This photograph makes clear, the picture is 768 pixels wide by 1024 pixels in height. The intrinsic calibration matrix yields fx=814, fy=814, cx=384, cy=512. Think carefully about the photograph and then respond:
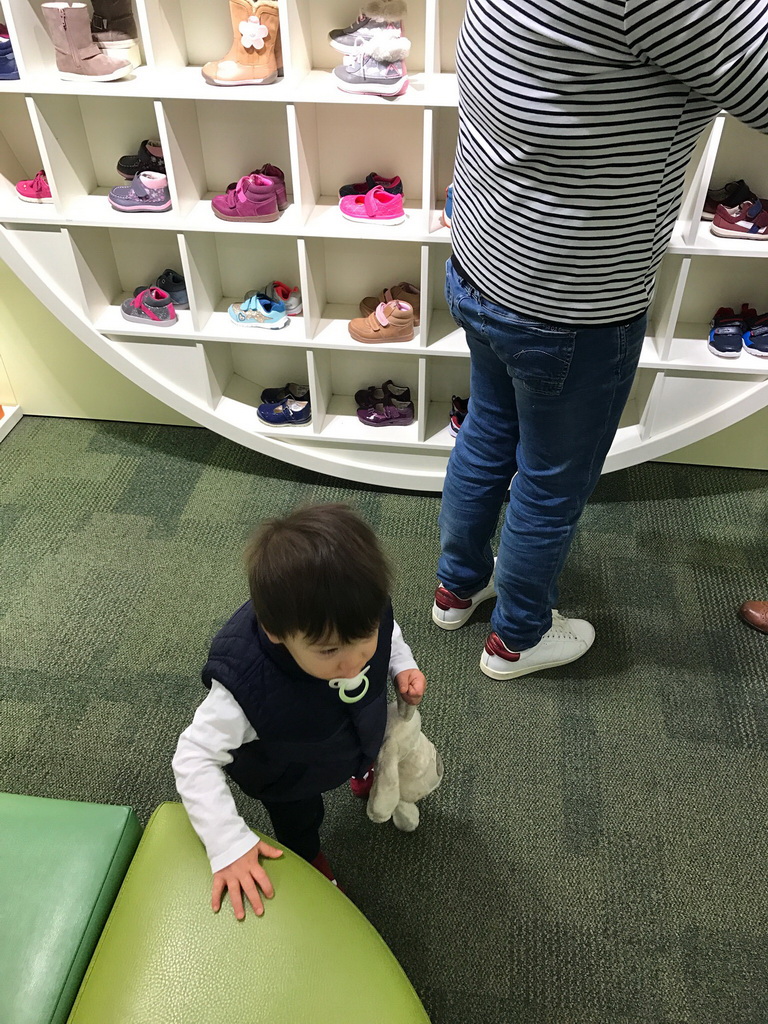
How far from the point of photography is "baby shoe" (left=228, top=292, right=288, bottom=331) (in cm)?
196

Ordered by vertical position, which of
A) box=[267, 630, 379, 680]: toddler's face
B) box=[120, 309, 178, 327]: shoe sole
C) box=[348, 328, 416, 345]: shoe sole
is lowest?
box=[120, 309, 178, 327]: shoe sole

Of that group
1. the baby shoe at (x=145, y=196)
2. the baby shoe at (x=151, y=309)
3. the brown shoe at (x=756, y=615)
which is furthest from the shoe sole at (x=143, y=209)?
the brown shoe at (x=756, y=615)

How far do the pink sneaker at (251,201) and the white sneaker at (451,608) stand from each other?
90cm

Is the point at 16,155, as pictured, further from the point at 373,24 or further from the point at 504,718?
the point at 504,718

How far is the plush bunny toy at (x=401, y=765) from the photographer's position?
3.78ft

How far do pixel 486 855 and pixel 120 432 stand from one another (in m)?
1.58

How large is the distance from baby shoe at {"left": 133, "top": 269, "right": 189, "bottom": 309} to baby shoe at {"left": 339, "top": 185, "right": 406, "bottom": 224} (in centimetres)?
51

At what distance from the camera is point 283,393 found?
7.09ft

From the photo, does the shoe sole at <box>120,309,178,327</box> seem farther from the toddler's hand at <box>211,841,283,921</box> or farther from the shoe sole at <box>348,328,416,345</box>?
the toddler's hand at <box>211,841,283,921</box>

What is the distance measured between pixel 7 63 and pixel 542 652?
163cm

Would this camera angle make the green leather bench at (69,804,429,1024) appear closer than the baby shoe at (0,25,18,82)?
Yes

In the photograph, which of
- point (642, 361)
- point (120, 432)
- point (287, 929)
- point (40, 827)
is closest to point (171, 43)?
point (120, 432)

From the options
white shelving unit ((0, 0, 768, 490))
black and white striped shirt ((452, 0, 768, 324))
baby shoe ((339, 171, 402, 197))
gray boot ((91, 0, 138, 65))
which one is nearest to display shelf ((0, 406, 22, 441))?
white shelving unit ((0, 0, 768, 490))

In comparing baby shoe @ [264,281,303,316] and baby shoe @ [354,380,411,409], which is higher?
baby shoe @ [264,281,303,316]
